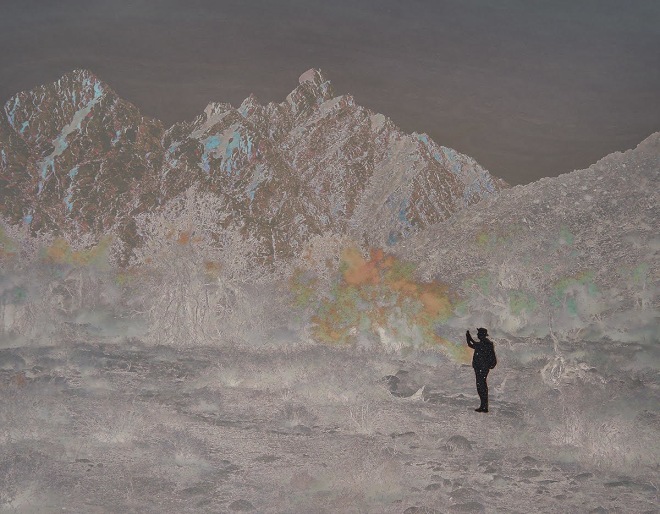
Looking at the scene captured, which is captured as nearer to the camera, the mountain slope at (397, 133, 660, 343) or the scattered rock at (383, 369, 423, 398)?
the scattered rock at (383, 369, 423, 398)

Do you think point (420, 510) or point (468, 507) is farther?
point (468, 507)

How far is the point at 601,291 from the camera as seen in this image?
77.6 feet

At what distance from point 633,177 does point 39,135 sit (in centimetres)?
8311

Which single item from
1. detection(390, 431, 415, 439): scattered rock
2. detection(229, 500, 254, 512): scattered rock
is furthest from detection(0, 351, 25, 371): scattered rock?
detection(229, 500, 254, 512): scattered rock

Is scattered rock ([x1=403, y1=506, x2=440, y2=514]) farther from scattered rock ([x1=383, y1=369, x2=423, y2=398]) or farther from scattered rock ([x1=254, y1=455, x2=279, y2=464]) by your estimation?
scattered rock ([x1=383, y1=369, x2=423, y2=398])

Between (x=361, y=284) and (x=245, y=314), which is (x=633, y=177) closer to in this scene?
(x=361, y=284)

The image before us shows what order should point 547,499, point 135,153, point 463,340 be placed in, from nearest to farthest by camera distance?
point 547,499
point 463,340
point 135,153

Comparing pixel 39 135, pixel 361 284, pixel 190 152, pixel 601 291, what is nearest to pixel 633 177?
pixel 601 291

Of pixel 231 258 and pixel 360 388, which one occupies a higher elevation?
pixel 231 258

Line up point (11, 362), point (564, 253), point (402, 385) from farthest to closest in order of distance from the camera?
point (564, 253)
point (11, 362)
point (402, 385)

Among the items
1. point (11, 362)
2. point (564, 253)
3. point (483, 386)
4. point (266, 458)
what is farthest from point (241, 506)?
point (564, 253)

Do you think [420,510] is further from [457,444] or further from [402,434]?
[402,434]

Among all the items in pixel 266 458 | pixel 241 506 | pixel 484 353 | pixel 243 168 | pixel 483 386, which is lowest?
pixel 241 506

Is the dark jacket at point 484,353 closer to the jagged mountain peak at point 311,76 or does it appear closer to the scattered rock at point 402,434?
the scattered rock at point 402,434
